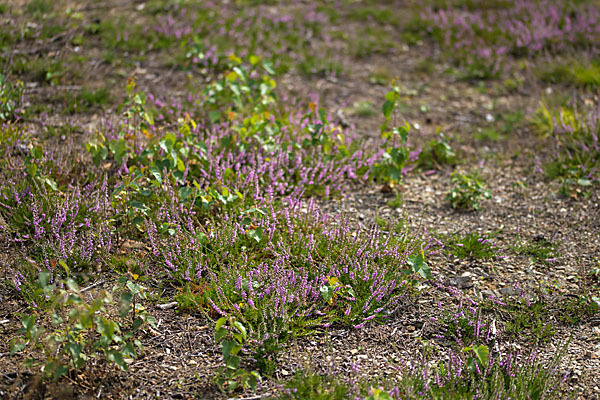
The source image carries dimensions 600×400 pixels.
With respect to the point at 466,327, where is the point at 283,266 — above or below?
above

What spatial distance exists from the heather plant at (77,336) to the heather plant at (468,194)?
9.85 ft

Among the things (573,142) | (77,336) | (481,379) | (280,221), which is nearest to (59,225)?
(77,336)

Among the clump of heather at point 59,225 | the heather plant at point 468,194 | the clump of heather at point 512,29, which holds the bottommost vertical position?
the heather plant at point 468,194

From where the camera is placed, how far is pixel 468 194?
16.4 ft

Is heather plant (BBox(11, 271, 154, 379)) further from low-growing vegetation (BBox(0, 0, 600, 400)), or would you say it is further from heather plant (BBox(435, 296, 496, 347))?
heather plant (BBox(435, 296, 496, 347))

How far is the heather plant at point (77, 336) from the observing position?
285cm

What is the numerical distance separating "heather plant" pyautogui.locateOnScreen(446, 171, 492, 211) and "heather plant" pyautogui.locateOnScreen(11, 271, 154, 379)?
300 centimetres

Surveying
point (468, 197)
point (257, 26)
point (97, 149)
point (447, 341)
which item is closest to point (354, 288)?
point (447, 341)

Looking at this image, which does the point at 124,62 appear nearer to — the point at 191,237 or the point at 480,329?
the point at 191,237

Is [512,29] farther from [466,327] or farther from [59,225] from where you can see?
[59,225]

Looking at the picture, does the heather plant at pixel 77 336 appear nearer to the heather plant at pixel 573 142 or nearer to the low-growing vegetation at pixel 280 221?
the low-growing vegetation at pixel 280 221

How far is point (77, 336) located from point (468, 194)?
346 cm

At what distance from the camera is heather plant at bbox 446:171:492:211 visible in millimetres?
4996

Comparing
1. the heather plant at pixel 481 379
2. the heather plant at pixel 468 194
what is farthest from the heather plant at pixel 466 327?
the heather plant at pixel 468 194
